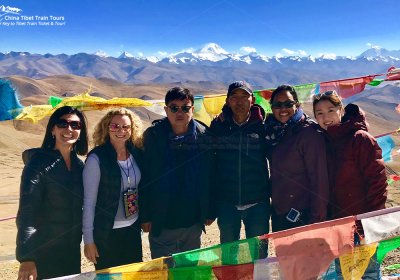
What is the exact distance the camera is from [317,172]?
3402 mm

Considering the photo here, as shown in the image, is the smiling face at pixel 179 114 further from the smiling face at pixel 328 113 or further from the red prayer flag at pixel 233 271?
the red prayer flag at pixel 233 271

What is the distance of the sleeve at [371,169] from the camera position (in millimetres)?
3158

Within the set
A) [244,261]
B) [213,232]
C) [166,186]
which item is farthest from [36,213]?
[213,232]

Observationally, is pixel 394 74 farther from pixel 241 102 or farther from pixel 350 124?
pixel 241 102

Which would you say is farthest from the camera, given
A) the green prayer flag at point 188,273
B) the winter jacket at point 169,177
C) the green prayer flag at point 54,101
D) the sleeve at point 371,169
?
the green prayer flag at point 54,101

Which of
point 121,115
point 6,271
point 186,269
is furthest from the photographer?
point 6,271

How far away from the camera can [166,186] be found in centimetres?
363

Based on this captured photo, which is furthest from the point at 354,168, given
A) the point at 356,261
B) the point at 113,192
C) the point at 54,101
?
the point at 54,101

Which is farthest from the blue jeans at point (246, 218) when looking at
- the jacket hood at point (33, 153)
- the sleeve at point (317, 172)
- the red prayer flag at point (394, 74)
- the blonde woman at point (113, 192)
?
the red prayer flag at point (394, 74)

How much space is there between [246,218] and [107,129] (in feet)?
5.48

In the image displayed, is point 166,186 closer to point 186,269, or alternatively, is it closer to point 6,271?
point 186,269

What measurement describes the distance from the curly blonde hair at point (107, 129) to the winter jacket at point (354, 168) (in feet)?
5.84

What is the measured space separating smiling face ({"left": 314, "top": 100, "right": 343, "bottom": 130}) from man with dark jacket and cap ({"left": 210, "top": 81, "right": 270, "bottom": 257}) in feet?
2.00

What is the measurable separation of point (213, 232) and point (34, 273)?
23.2 feet
